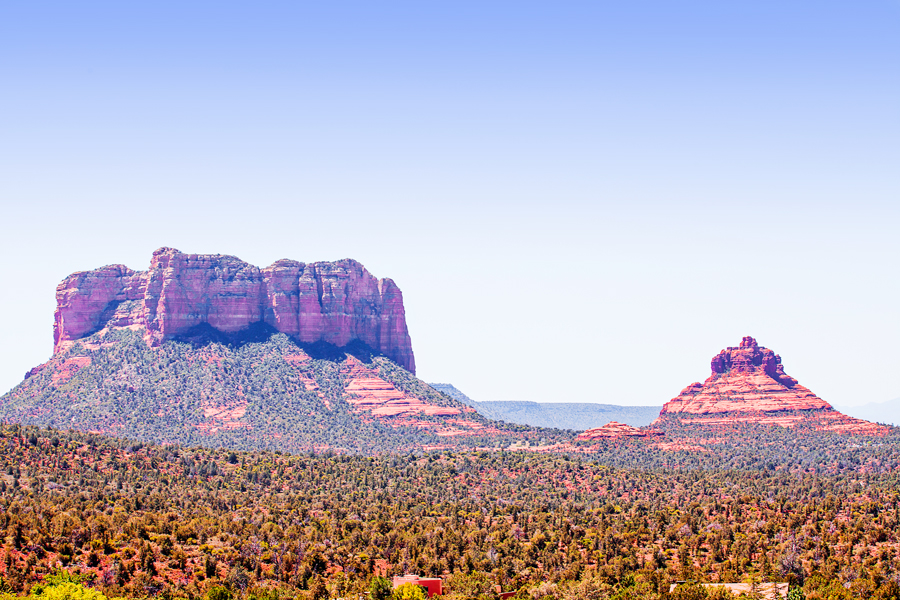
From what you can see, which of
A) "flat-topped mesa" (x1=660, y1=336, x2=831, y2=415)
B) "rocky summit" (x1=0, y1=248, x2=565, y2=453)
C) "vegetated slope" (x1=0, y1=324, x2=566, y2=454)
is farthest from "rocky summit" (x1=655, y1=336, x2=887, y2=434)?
"rocky summit" (x1=0, y1=248, x2=565, y2=453)

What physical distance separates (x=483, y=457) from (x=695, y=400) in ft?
233

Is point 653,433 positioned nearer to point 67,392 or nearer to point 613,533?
point 613,533

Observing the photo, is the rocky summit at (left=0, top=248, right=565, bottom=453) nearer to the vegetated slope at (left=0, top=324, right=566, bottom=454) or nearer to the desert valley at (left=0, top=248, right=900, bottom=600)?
the vegetated slope at (left=0, top=324, right=566, bottom=454)

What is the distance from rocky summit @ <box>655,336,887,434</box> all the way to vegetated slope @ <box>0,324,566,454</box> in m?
29.3

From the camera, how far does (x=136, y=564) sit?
238ft

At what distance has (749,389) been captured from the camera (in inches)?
7495

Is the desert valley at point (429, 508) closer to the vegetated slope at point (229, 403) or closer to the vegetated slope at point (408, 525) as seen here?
the vegetated slope at point (408, 525)

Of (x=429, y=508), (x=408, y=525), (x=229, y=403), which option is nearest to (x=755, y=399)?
(x=229, y=403)

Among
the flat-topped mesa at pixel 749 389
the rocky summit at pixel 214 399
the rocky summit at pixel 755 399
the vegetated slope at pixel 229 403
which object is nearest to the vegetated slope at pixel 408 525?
the vegetated slope at pixel 229 403

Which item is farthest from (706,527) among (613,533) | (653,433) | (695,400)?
(695,400)

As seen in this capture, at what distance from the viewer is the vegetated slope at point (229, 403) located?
6703 inches

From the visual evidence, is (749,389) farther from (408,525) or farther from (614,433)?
(408,525)

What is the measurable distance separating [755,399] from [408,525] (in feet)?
364

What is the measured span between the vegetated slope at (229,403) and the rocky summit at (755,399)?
→ 29.3m
